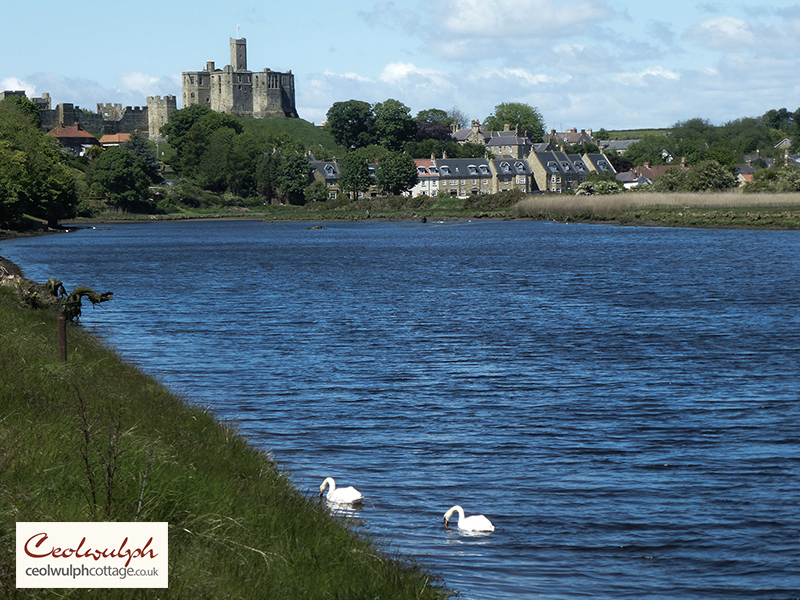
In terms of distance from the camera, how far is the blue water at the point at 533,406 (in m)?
10.4

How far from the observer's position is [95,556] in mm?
5203

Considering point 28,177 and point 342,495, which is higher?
point 28,177

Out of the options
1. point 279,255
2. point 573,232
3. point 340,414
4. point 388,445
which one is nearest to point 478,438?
point 388,445

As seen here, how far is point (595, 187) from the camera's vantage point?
117 m

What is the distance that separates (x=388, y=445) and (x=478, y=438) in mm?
1446

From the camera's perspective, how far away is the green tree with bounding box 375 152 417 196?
6018 inches

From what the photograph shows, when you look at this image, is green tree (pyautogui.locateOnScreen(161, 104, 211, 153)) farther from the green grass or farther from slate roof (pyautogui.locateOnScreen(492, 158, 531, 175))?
slate roof (pyautogui.locateOnScreen(492, 158, 531, 175))

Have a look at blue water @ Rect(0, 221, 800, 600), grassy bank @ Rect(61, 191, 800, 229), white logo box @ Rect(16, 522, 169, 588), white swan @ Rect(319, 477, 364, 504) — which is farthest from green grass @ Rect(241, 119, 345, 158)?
white logo box @ Rect(16, 522, 169, 588)

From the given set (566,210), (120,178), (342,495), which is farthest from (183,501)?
(120,178)

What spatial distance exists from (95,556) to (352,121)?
190 metres

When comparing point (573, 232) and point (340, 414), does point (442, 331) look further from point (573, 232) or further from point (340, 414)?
point (573, 232)

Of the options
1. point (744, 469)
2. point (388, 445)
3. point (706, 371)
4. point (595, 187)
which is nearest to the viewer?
point (744, 469)

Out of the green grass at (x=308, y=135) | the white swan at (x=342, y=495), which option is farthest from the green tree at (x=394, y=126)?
the white swan at (x=342, y=495)

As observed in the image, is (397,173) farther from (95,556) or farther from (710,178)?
(95,556)
